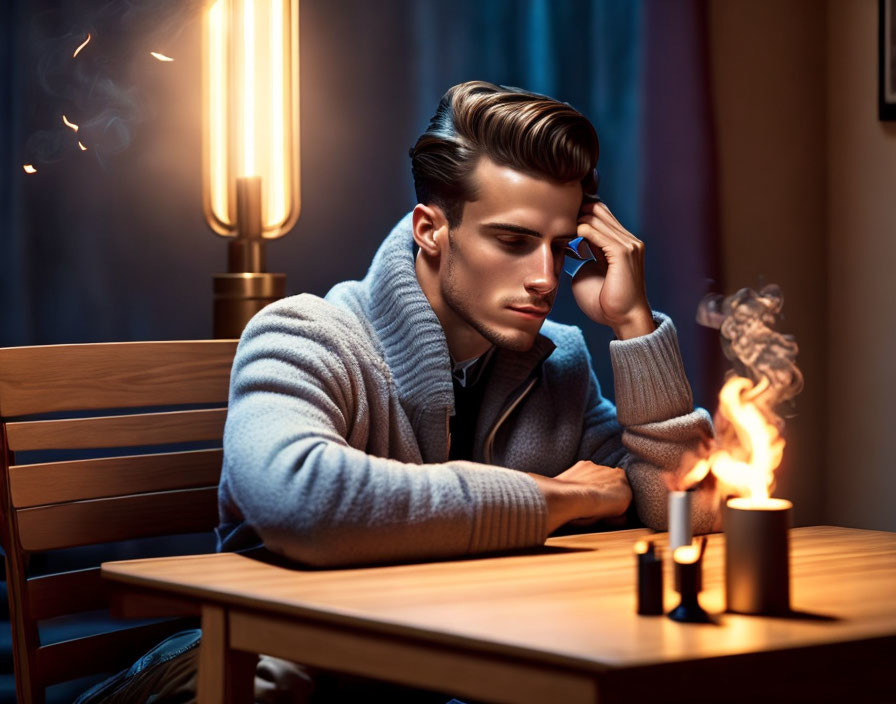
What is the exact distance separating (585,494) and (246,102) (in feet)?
3.51

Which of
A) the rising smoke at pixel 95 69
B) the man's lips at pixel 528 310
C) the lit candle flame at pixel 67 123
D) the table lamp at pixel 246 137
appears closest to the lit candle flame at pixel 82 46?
the rising smoke at pixel 95 69

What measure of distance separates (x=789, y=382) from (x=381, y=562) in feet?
1.71

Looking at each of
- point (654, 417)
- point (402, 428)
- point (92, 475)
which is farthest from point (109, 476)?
point (654, 417)

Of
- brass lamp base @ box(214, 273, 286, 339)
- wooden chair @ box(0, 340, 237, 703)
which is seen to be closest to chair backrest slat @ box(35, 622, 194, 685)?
wooden chair @ box(0, 340, 237, 703)

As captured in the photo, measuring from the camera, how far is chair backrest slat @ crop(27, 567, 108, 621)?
1.69 metres

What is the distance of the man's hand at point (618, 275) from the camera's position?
1836 millimetres

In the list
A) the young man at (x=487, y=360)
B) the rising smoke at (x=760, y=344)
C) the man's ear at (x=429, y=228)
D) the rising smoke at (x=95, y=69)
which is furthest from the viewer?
the rising smoke at (x=95, y=69)

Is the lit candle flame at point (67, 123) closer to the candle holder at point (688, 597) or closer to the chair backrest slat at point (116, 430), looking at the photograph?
the chair backrest slat at point (116, 430)

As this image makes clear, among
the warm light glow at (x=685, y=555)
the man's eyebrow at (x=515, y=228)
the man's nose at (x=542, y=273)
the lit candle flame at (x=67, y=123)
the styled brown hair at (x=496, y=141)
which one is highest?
the lit candle flame at (x=67, y=123)

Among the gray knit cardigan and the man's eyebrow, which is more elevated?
the man's eyebrow

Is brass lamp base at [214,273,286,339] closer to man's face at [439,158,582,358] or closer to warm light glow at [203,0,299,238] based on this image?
warm light glow at [203,0,299,238]

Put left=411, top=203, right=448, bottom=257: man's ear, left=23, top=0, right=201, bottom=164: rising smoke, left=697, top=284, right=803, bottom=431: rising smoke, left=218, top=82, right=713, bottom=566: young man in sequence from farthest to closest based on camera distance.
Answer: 1. left=23, top=0, right=201, bottom=164: rising smoke
2. left=411, top=203, right=448, bottom=257: man's ear
3. left=218, top=82, right=713, bottom=566: young man
4. left=697, top=284, right=803, bottom=431: rising smoke

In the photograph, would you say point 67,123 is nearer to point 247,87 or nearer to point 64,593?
point 247,87

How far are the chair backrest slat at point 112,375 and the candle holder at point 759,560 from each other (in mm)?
1030
